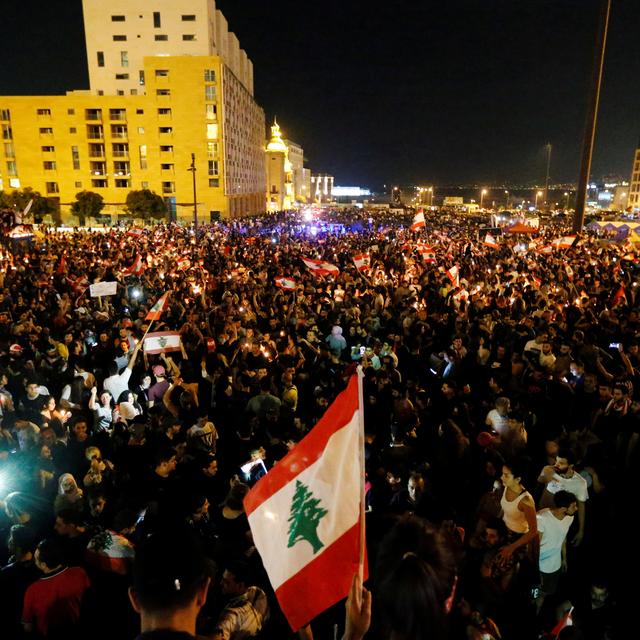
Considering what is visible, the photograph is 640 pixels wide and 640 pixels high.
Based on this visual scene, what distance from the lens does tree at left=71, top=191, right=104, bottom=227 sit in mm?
53062

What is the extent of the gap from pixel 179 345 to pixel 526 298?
9180mm

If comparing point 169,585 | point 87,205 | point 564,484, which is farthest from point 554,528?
point 87,205

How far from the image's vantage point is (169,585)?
218 centimetres

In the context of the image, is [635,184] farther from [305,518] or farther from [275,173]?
[305,518]

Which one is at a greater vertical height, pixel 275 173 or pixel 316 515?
pixel 275 173

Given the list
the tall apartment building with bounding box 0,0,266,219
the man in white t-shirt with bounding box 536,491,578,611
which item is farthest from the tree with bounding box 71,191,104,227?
the man in white t-shirt with bounding box 536,491,578,611

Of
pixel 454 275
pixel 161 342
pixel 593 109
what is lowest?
pixel 161 342

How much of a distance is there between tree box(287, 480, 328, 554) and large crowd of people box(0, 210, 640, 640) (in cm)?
37

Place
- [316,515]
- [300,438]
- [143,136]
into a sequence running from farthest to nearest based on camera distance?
[143,136]
[300,438]
[316,515]

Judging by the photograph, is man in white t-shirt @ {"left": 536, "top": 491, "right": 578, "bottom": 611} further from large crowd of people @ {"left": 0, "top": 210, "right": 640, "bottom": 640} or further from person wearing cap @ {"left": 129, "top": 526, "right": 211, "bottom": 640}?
person wearing cap @ {"left": 129, "top": 526, "right": 211, "bottom": 640}

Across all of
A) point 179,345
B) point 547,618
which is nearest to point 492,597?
point 547,618

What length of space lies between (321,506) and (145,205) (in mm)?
54656

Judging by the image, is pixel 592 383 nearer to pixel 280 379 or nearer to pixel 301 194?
pixel 280 379

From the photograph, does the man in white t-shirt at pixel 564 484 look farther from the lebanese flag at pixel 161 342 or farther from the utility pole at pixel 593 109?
the utility pole at pixel 593 109
